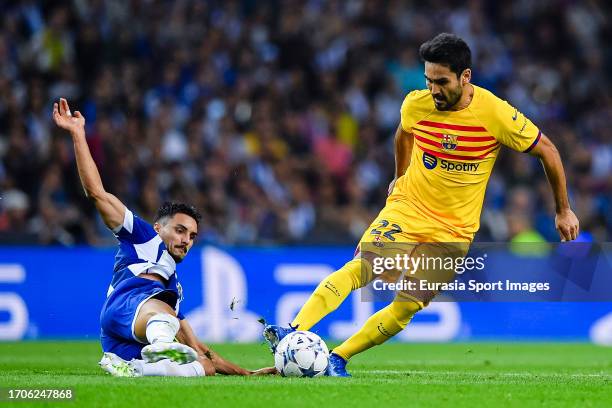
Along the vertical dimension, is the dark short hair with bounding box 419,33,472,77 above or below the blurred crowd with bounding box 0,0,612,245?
below

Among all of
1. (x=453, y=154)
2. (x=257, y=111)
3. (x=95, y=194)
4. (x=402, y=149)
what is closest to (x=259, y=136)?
(x=257, y=111)

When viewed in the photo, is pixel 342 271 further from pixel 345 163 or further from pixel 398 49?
pixel 398 49

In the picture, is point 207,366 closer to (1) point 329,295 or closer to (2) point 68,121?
(1) point 329,295

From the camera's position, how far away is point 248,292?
13234 mm

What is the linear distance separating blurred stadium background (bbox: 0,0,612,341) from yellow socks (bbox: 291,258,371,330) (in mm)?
5511

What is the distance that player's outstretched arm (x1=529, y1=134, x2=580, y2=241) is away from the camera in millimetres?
7336

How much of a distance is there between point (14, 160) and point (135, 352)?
23.2 ft

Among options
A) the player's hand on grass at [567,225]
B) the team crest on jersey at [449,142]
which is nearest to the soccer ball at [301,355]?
the team crest on jersey at [449,142]

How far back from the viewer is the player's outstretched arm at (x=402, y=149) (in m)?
8.02

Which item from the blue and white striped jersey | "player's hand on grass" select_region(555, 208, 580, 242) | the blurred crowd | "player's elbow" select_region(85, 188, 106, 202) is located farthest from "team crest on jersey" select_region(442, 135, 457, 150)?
the blurred crowd

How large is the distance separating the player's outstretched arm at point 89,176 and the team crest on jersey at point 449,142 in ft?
7.36

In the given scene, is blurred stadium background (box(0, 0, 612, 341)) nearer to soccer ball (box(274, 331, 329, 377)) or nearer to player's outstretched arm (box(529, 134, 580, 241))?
soccer ball (box(274, 331, 329, 377))

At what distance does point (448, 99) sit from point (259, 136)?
27.5 feet

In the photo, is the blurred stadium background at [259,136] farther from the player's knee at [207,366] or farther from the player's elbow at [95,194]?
the player's elbow at [95,194]
